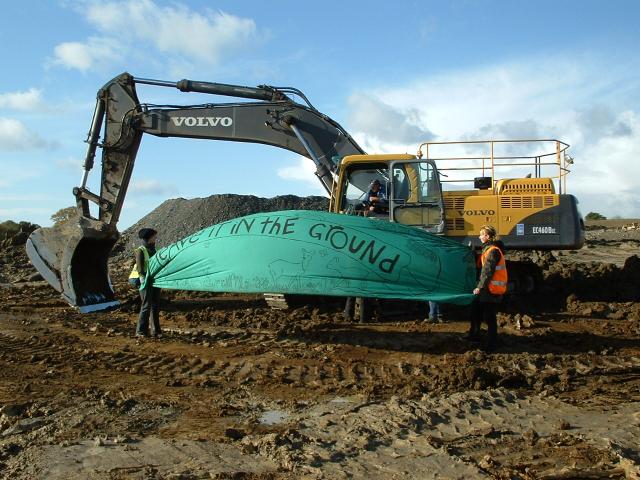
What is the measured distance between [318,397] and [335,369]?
104cm

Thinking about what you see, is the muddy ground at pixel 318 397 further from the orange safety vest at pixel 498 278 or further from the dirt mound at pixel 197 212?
the dirt mound at pixel 197 212

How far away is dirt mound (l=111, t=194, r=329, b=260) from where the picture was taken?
84.1ft

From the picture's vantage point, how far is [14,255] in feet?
76.7

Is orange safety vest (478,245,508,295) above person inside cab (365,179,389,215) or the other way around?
the other way around

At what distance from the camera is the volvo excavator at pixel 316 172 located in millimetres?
10602

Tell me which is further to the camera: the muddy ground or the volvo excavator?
the volvo excavator

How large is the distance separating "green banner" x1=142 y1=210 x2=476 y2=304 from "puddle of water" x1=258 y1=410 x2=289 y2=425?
7.53 feet

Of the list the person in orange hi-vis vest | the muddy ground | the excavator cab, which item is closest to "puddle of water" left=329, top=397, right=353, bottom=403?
the muddy ground

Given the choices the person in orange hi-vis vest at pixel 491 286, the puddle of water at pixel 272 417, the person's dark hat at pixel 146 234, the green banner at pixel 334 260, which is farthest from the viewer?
the person's dark hat at pixel 146 234

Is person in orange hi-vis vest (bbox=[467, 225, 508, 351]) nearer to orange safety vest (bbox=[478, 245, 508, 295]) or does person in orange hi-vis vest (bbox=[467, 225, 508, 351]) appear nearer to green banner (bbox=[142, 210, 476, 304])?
orange safety vest (bbox=[478, 245, 508, 295])

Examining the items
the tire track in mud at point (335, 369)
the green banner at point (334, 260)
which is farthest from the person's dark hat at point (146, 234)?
the tire track in mud at point (335, 369)

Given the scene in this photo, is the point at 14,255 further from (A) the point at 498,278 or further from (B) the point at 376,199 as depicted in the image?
(A) the point at 498,278

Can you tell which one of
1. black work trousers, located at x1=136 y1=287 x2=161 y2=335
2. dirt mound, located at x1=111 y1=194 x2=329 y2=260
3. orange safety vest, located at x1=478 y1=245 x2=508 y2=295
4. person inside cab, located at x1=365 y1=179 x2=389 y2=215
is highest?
dirt mound, located at x1=111 y1=194 x2=329 y2=260

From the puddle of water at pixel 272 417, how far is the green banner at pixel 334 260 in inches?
90.4
